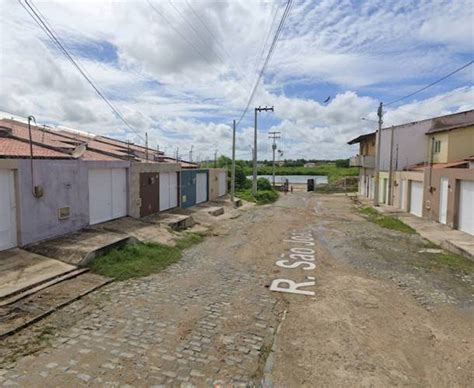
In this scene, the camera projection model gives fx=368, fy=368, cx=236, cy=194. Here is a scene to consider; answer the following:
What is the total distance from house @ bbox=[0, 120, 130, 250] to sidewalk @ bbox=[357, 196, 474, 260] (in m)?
13.0

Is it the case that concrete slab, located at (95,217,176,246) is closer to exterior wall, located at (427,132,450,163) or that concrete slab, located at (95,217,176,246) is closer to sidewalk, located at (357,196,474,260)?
sidewalk, located at (357,196,474,260)

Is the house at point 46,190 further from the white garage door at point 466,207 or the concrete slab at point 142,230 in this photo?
the white garage door at point 466,207

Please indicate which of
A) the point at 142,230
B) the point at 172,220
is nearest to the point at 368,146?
the point at 172,220

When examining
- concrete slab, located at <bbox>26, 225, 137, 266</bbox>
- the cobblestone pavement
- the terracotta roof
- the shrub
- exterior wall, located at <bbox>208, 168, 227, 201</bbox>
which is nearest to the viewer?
the cobblestone pavement

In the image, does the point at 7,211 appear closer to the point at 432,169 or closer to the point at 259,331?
the point at 259,331

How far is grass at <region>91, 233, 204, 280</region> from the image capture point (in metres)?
9.53

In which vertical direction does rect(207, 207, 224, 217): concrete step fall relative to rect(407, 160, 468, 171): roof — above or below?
below

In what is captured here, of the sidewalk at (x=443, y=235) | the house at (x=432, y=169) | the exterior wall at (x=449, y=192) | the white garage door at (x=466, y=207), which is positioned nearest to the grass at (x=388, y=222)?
the sidewalk at (x=443, y=235)

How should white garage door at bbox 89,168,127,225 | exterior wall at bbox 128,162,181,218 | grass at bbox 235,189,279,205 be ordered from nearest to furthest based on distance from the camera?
1. white garage door at bbox 89,168,127,225
2. exterior wall at bbox 128,162,181,218
3. grass at bbox 235,189,279,205

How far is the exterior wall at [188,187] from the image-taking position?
874 inches

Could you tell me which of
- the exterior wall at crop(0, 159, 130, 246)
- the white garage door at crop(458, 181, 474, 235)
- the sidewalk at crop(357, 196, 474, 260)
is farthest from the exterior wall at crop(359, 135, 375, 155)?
the exterior wall at crop(0, 159, 130, 246)

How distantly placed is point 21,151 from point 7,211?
6.47 feet

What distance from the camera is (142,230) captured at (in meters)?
14.0

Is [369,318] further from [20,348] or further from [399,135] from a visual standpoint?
[399,135]
